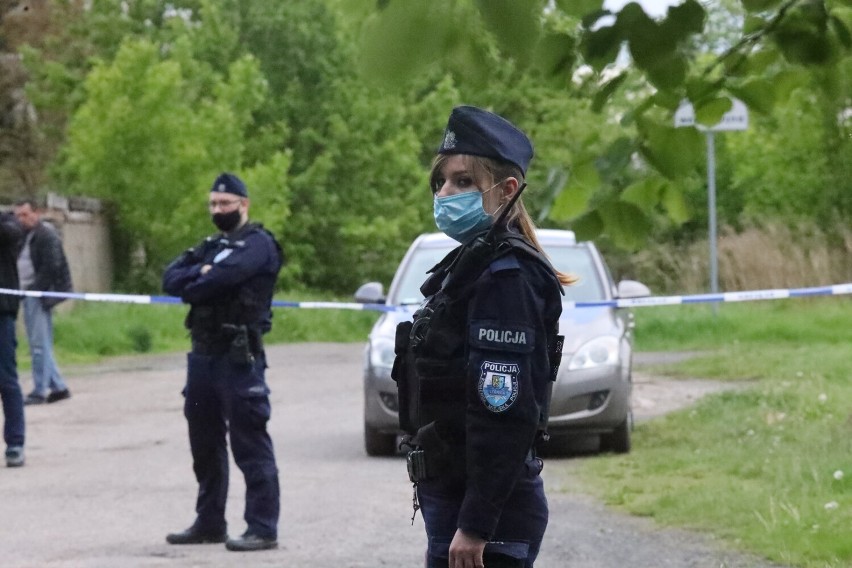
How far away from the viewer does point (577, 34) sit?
451 centimetres

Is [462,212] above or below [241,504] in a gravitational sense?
above

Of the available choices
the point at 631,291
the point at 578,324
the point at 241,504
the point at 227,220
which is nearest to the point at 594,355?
the point at 578,324

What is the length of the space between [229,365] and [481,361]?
450 centimetres

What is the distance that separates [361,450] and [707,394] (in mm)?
4109

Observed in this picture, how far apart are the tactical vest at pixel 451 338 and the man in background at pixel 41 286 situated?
12.5 m

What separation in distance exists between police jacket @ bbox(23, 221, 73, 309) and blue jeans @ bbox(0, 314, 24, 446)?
4.47 metres

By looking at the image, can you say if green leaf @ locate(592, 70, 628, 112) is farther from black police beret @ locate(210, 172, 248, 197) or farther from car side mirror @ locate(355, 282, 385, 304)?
car side mirror @ locate(355, 282, 385, 304)

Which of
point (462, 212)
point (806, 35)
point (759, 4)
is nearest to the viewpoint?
point (462, 212)

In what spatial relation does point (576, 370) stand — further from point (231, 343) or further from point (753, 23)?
point (753, 23)

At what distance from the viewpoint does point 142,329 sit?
24.0m

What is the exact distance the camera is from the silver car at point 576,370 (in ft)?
39.7

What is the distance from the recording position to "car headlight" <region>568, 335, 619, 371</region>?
480 inches

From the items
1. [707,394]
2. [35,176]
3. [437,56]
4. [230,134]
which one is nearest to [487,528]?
[437,56]

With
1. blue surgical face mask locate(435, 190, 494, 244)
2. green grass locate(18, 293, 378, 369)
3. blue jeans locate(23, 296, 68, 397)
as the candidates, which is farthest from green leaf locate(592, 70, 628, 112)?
green grass locate(18, 293, 378, 369)
